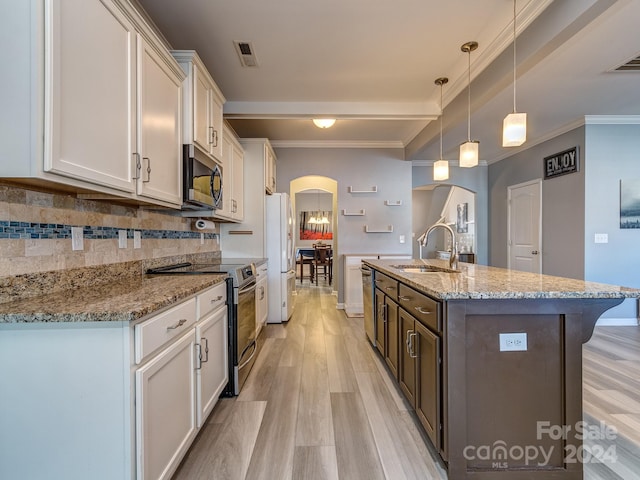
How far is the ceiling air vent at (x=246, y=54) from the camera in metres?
2.53

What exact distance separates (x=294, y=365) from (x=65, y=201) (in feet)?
6.82

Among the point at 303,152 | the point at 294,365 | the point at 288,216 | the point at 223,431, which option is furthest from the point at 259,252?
the point at 223,431

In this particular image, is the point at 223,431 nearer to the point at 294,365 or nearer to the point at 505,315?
the point at 294,365

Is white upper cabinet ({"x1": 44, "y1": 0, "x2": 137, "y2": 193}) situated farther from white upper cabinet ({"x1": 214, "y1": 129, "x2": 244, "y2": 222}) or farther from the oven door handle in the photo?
white upper cabinet ({"x1": 214, "y1": 129, "x2": 244, "y2": 222})

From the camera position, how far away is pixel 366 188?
5176mm

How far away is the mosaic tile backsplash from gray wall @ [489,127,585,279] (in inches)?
187

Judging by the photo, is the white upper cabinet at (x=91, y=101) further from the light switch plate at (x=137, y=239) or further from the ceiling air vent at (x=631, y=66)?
the ceiling air vent at (x=631, y=66)

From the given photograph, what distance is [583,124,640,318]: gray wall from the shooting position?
3787 millimetres

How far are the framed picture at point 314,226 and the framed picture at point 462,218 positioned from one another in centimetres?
389

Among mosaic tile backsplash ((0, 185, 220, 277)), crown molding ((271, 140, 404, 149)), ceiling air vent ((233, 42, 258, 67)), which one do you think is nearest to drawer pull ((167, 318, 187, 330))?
mosaic tile backsplash ((0, 185, 220, 277))

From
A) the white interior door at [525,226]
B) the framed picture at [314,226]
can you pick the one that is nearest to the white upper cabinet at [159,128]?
the white interior door at [525,226]

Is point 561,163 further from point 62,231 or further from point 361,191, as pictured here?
point 62,231

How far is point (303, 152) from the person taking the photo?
516cm

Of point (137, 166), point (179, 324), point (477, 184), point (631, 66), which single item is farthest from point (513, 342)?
point (477, 184)
